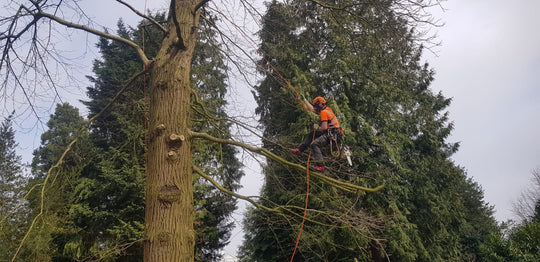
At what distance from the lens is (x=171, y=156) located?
3127 mm

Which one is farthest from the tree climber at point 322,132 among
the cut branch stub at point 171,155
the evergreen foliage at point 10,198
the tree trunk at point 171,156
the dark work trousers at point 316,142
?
the evergreen foliage at point 10,198

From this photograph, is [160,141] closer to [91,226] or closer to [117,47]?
[91,226]

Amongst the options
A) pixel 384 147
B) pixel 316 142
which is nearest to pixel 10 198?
pixel 316 142

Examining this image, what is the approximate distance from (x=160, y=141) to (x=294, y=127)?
929cm

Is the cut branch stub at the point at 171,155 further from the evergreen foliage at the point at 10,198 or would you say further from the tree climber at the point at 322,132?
the evergreen foliage at the point at 10,198

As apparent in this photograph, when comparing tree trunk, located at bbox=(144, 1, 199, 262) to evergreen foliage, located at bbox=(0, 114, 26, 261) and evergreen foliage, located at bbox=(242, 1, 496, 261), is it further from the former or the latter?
evergreen foliage, located at bbox=(242, 1, 496, 261)

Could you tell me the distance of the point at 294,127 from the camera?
40.4 ft

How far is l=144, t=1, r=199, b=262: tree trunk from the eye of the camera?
9.61 ft

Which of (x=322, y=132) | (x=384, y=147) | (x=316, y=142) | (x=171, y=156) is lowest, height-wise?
(x=171, y=156)

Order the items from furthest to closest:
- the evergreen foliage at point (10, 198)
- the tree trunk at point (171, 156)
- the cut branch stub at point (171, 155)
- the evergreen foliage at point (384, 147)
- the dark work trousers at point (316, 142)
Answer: the evergreen foliage at point (384, 147) < the evergreen foliage at point (10, 198) < the dark work trousers at point (316, 142) < the cut branch stub at point (171, 155) < the tree trunk at point (171, 156)

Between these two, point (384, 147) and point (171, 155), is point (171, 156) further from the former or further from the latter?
point (384, 147)

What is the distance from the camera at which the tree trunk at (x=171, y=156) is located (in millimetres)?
2930

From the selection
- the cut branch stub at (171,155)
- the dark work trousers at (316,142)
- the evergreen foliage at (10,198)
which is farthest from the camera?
the evergreen foliage at (10,198)

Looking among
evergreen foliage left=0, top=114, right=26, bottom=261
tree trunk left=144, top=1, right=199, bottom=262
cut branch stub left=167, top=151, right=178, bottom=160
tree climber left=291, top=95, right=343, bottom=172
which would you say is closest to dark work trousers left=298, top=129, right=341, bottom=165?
tree climber left=291, top=95, right=343, bottom=172
